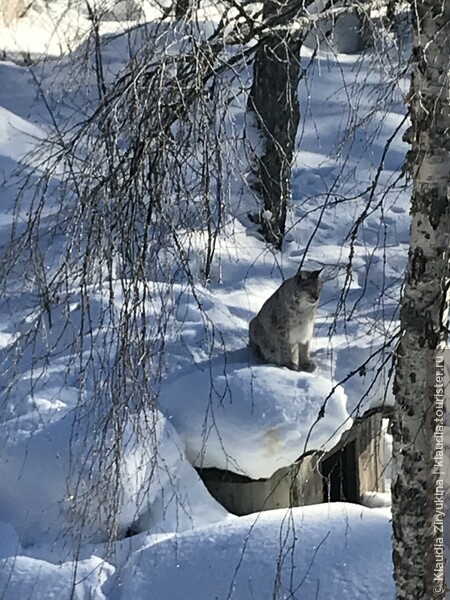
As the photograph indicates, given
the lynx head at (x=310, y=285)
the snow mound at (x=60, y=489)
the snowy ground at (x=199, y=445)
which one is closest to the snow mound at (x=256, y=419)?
the snowy ground at (x=199, y=445)

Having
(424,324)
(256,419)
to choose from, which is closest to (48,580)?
(256,419)

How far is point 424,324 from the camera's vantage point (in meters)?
3.53

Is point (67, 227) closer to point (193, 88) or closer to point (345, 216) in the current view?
point (193, 88)

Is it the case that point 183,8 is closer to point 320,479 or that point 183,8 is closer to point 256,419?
point 256,419

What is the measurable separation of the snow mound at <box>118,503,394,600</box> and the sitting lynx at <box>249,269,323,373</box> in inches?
66.7

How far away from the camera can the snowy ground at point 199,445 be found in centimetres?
359

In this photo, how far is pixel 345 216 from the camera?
10688 mm

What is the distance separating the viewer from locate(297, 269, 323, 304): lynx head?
6.80m

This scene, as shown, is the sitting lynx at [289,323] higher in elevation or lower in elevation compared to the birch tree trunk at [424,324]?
lower

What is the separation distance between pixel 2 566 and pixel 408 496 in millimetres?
2428

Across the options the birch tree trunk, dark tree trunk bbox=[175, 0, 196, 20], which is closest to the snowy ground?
the birch tree trunk

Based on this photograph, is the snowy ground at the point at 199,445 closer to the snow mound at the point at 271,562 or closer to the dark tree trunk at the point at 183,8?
the snow mound at the point at 271,562

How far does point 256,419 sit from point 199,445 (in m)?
0.41

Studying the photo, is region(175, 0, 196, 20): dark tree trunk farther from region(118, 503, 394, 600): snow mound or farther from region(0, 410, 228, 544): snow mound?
region(0, 410, 228, 544): snow mound
